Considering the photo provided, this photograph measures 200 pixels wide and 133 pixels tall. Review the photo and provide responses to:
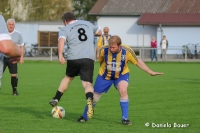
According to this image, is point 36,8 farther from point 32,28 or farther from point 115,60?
point 115,60

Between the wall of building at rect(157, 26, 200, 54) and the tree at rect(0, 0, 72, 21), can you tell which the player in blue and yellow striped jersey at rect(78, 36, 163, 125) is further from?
the tree at rect(0, 0, 72, 21)

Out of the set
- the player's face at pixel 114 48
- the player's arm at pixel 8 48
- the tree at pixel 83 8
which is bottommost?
the player's arm at pixel 8 48

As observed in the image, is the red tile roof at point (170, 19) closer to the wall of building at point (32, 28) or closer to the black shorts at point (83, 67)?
the wall of building at point (32, 28)

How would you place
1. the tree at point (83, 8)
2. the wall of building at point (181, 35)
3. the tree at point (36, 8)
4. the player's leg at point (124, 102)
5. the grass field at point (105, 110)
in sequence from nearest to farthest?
the grass field at point (105, 110) → the player's leg at point (124, 102) → the wall of building at point (181, 35) → the tree at point (36, 8) → the tree at point (83, 8)

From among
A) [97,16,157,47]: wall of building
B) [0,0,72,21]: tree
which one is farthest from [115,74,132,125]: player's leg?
[0,0,72,21]: tree

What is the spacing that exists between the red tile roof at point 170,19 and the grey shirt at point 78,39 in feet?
128

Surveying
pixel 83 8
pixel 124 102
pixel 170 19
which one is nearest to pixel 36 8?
pixel 83 8

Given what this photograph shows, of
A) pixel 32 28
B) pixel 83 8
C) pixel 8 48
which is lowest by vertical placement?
pixel 8 48

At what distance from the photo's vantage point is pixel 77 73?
11.4 metres

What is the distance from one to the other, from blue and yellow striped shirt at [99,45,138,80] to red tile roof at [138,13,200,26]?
39.5 meters

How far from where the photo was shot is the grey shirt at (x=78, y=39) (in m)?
11.3

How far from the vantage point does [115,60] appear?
34.7 ft

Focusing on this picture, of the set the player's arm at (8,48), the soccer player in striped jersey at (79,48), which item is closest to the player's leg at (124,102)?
the soccer player in striped jersey at (79,48)

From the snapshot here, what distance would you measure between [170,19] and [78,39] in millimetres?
40089
